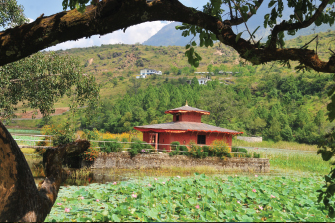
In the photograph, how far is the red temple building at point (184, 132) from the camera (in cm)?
2267

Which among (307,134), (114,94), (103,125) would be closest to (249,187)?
(307,134)

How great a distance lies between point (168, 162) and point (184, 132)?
434 cm

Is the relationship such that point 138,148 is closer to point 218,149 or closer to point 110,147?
point 110,147

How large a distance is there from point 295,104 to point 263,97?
1231 cm

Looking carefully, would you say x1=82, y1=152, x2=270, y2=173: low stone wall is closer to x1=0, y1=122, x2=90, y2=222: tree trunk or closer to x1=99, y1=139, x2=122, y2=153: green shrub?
x1=99, y1=139, x2=122, y2=153: green shrub

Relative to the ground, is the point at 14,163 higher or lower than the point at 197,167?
higher

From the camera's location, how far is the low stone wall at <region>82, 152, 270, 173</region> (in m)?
18.8

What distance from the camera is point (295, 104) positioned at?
227 feet

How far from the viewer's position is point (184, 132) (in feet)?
76.3

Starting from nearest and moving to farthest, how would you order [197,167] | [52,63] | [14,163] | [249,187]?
[14,163] → [249,187] → [52,63] → [197,167]

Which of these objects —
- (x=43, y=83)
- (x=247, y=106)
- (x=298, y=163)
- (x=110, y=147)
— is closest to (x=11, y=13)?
(x=43, y=83)

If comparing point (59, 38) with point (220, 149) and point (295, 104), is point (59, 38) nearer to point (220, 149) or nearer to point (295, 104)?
point (220, 149)

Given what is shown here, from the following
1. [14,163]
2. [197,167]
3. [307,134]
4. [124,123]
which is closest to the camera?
[14,163]

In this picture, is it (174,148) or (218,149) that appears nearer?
(218,149)
